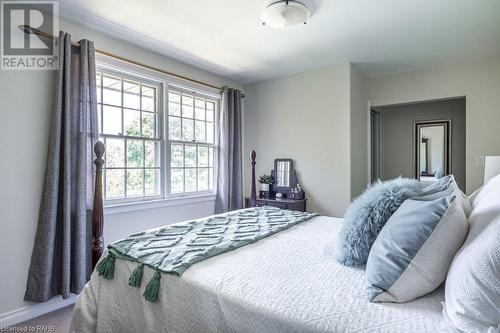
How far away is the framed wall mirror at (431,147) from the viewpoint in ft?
14.3

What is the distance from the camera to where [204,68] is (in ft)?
12.0

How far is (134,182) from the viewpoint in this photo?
2971mm

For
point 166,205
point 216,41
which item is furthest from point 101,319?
point 216,41

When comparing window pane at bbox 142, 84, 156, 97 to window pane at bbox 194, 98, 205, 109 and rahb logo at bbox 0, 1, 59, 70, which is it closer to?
window pane at bbox 194, 98, 205, 109

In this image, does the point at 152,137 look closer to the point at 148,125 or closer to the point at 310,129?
the point at 148,125

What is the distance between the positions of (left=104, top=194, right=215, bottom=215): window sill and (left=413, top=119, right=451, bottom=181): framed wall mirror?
11.1 ft

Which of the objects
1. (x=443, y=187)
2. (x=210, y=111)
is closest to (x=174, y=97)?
(x=210, y=111)

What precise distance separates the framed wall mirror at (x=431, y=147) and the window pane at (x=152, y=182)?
156 inches

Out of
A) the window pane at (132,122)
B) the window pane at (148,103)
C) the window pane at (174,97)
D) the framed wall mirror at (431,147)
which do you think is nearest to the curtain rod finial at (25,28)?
the window pane at (132,122)

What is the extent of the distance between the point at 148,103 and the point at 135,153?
575 millimetres

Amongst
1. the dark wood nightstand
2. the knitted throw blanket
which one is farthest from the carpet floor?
the dark wood nightstand

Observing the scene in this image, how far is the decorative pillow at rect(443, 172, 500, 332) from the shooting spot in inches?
29.9

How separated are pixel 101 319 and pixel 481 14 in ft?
11.4

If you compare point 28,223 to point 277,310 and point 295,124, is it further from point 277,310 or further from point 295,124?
point 295,124
